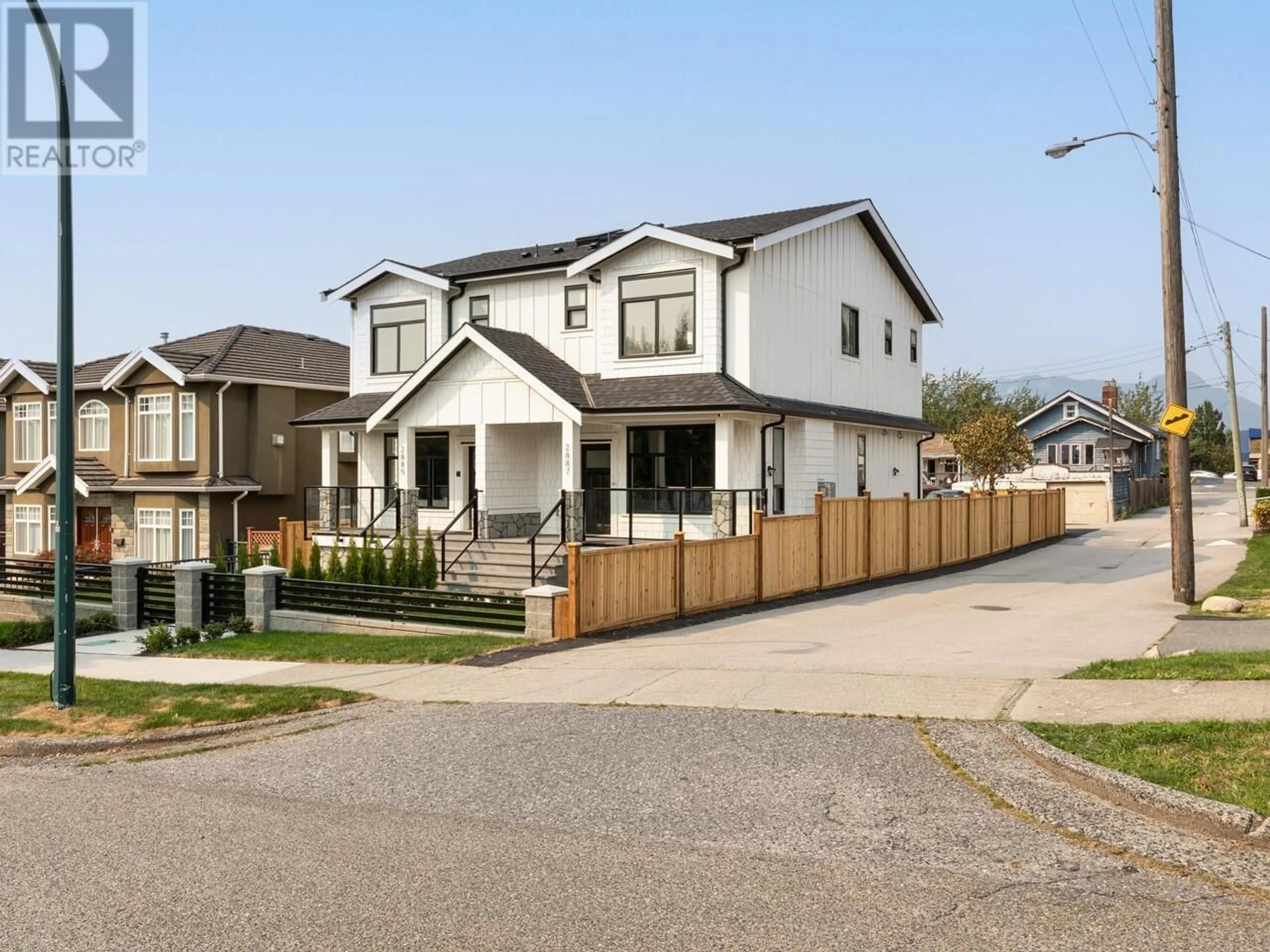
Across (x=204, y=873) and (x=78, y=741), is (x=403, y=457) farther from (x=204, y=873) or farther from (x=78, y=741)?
(x=204, y=873)

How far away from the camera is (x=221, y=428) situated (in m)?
31.2

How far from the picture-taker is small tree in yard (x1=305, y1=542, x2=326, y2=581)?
65.7ft

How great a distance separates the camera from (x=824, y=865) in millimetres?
5832

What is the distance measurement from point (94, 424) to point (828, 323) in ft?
79.0

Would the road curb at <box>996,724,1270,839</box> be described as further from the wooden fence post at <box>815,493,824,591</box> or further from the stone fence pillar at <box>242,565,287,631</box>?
the stone fence pillar at <box>242,565,287,631</box>

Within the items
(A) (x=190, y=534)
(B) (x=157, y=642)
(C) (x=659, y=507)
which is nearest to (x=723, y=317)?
(C) (x=659, y=507)

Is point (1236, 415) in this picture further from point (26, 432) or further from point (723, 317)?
point (26, 432)

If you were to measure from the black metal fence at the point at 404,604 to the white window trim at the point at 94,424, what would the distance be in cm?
1938

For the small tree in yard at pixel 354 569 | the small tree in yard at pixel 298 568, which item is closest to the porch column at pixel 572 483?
the small tree in yard at pixel 354 569

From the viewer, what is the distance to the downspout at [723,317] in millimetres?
22141

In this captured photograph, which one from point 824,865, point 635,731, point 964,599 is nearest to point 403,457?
point 964,599

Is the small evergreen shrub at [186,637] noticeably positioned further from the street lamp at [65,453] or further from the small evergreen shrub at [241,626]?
the street lamp at [65,453]

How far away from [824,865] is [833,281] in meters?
21.1

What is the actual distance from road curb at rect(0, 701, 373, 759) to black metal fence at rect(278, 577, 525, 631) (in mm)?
5385
